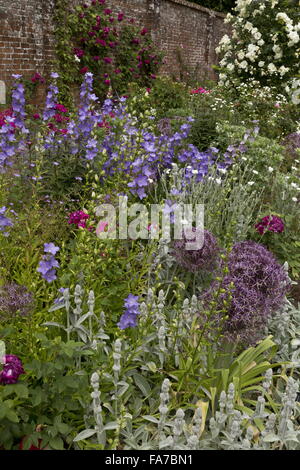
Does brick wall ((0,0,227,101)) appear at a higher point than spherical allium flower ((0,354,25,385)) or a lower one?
higher

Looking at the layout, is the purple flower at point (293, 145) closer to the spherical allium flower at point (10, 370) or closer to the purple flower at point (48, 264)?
the purple flower at point (48, 264)

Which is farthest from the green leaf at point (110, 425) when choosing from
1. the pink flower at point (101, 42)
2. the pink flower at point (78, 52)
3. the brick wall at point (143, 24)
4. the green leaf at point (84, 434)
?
the pink flower at point (101, 42)

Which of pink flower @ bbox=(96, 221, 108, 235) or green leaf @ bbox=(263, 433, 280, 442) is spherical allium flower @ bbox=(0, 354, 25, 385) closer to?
pink flower @ bbox=(96, 221, 108, 235)

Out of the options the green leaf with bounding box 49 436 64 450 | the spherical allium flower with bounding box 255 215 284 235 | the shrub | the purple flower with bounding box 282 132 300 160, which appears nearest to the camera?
the green leaf with bounding box 49 436 64 450

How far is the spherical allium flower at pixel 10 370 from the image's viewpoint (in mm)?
1633

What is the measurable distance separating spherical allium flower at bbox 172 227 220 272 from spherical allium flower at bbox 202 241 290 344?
0.49 feet

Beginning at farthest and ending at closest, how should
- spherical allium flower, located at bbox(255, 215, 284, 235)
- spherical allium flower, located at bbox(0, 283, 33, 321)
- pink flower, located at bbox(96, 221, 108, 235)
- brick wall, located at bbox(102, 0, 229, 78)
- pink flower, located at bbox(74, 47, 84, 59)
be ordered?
1. brick wall, located at bbox(102, 0, 229, 78)
2. pink flower, located at bbox(74, 47, 84, 59)
3. spherical allium flower, located at bbox(255, 215, 284, 235)
4. pink flower, located at bbox(96, 221, 108, 235)
5. spherical allium flower, located at bbox(0, 283, 33, 321)

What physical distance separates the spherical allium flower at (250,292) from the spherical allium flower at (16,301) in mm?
948

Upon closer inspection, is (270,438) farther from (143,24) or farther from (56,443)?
(143,24)

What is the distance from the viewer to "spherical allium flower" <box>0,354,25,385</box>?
163 cm

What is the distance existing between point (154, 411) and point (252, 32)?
8.88 m

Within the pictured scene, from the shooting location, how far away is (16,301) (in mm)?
1970

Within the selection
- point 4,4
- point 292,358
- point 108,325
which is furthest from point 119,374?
point 4,4

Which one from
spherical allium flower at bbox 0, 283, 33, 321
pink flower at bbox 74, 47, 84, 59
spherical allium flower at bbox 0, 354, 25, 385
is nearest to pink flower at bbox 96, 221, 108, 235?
spherical allium flower at bbox 0, 283, 33, 321
